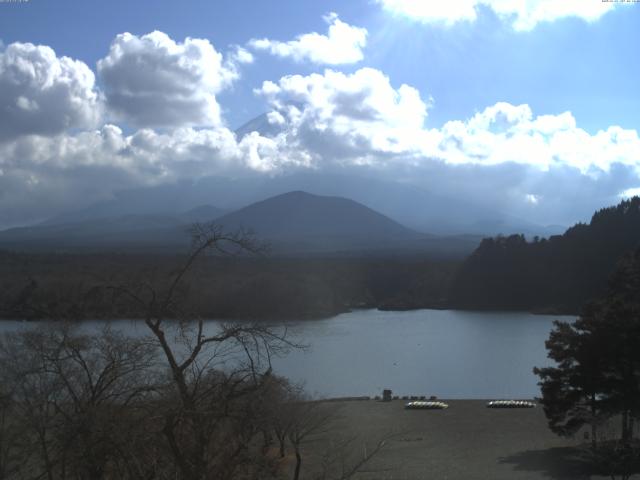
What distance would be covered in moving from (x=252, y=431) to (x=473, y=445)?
31.6ft

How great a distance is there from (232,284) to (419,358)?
12154 millimetres

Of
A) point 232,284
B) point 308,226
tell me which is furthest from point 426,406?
point 308,226

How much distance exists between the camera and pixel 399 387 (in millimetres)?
19844

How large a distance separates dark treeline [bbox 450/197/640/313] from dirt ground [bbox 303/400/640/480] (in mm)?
29167

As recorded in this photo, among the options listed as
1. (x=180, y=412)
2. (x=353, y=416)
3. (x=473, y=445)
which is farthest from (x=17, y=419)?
(x=353, y=416)

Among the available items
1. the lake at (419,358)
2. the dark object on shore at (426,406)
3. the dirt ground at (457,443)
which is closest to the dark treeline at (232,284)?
the lake at (419,358)

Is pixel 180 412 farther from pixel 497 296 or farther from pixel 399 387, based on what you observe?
pixel 497 296

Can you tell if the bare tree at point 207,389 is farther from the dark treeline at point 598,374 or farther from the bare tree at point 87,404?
the dark treeline at point 598,374

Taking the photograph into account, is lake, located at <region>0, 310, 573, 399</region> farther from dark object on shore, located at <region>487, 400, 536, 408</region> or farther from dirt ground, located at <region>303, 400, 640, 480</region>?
dark object on shore, located at <region>487, 400, 536, 408</region>

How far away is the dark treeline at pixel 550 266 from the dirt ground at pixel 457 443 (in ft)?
95.7

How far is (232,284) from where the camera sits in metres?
14.1

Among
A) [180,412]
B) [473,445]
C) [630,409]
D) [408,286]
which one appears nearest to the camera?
[180,412]

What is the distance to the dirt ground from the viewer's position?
32.8ft

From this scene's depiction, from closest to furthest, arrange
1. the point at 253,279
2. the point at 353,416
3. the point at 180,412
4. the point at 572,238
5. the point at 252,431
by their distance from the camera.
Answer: the point at 180,412, the point at 252,431, the point at 353,416, the point at 253,279, the point at 572,238
